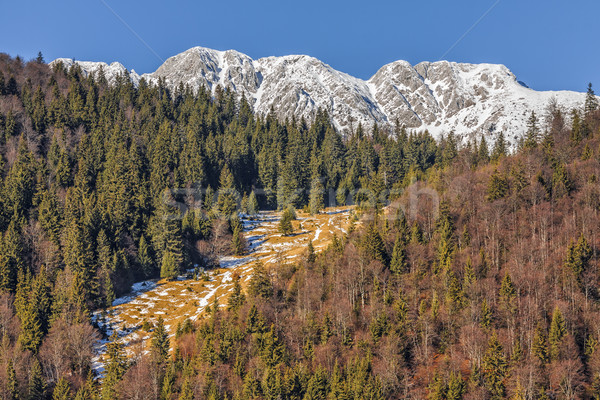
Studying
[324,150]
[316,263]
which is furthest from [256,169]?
[316,263]

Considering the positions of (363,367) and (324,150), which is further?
(324,150)

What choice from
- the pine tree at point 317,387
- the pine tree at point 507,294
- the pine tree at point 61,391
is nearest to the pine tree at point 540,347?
the pine tree at point 507,294

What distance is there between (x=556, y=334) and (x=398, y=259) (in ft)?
91.1

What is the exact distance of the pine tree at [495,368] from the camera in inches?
2672

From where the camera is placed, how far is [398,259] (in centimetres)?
8881

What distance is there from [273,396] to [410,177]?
3655 inches

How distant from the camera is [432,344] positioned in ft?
256

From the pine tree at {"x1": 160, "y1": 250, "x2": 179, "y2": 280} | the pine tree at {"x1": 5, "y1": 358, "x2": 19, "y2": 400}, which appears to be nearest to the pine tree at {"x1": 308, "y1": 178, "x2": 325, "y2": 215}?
the pine tree at {"x1": 160, "y1": 250, "x2": 179, "y2": 280}

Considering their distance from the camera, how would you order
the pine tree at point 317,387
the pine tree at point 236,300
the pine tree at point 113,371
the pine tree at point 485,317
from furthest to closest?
the pine tree at point 236,300, the pine tree at point 485,317, the pine tree at point 317,387, the pine tree at point 113,371

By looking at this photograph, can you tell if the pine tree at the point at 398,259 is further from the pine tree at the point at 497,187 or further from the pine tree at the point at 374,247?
the pine tree at the point at 497,187

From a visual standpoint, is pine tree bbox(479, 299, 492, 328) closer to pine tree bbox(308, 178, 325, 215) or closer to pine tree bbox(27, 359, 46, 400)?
pine tree bbox(27, 359, 46, 400)

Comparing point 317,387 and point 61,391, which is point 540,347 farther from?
point 61,391

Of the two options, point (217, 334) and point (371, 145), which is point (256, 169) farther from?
point (217, 334)

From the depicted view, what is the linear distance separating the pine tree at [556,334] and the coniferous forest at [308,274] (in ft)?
0.54
